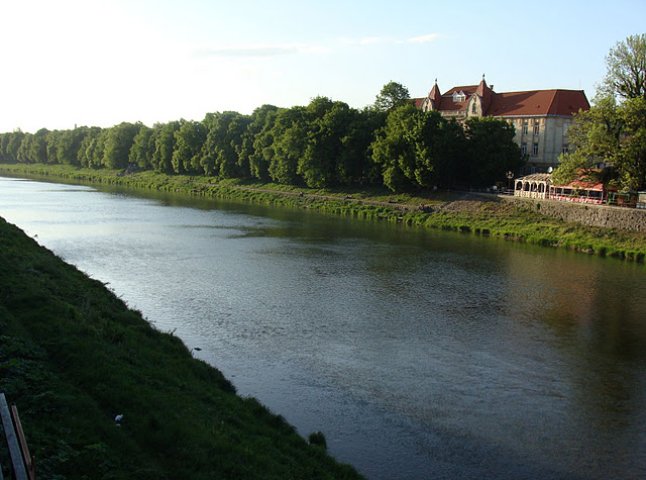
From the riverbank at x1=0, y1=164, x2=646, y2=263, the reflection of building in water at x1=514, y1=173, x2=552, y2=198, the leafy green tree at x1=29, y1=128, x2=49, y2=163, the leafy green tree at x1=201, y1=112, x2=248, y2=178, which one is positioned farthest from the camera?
the leafy green tree at x1=29, y1=128, x2=49, y2=163

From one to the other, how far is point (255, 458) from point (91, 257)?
30697 millimetres

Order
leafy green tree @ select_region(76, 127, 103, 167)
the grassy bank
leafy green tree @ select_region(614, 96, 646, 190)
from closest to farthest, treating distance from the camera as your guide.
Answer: the grassy bank
leafy green tree @ select_region(614, 96, 646, 190)
leafy green tree @ select_region(76, 127, 103, 167)

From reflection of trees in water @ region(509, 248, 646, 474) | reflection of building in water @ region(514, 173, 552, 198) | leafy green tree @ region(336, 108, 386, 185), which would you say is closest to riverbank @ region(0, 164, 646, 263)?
leafy green tree @ region(336, 108, 386, 185)

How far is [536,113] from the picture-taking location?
86375 millimetres

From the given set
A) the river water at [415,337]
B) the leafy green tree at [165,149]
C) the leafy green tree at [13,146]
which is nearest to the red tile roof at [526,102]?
the river water at [415,337]

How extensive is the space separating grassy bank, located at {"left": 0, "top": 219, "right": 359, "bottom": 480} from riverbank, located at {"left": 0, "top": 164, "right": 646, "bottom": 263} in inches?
1661

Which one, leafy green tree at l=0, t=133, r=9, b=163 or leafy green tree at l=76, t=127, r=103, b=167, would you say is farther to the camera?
leafy green tree at l=0, t=133, r=9, b=163

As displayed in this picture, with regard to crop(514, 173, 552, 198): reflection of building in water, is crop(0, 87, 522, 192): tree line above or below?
above

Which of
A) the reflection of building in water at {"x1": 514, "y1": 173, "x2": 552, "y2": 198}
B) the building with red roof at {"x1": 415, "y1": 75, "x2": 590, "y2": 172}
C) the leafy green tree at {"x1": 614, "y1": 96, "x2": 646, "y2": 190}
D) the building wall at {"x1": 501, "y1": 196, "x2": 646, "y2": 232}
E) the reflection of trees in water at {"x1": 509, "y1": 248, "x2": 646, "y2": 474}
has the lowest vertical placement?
the reflection of trees in water at {"x1": 509, "y1": 248, "x2": 646, "y2": 474}

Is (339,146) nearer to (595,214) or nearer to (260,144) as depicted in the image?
(260,144)

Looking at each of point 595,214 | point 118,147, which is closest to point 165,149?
point 118,147

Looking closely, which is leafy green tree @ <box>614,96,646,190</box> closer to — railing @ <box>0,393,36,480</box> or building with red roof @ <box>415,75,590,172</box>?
building with red roof @ <box>415,75,590,172</box>

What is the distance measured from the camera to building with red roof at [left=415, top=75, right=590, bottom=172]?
85.1 metres

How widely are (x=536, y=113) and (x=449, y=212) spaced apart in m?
27.7
